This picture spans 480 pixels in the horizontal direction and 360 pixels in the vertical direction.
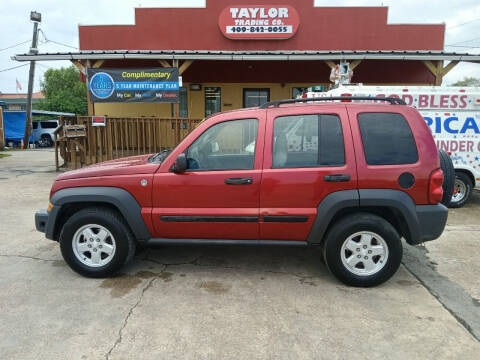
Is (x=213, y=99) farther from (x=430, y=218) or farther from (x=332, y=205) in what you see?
(x=430, y=218)

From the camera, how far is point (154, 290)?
3395 millimetres

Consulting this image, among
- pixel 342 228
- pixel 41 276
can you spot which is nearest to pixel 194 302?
pixel 342 228

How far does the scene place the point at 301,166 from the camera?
11.0ft

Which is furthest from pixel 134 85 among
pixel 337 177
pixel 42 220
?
pixel 337 177

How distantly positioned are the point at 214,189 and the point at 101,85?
8901mm

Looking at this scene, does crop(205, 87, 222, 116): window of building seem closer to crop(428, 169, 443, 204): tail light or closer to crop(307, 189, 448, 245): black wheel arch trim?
crop(307, 189, 448, 245): black wheel arch trim

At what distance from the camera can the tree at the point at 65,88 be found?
4571 cm

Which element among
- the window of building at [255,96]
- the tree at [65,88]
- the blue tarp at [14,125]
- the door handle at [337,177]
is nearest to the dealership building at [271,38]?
the window of building at [255,96]

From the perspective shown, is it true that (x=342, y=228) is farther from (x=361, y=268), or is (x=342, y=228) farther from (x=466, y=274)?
(x=466, y=274)

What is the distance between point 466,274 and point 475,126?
3.73m

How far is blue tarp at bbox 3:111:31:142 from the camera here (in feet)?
78.2

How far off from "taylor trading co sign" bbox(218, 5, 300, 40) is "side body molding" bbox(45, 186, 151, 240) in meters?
11.6

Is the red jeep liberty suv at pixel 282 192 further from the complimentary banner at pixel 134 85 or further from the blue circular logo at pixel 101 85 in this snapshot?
the blue circular logo at pixel 101 85

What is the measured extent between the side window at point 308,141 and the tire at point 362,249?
0.63m
